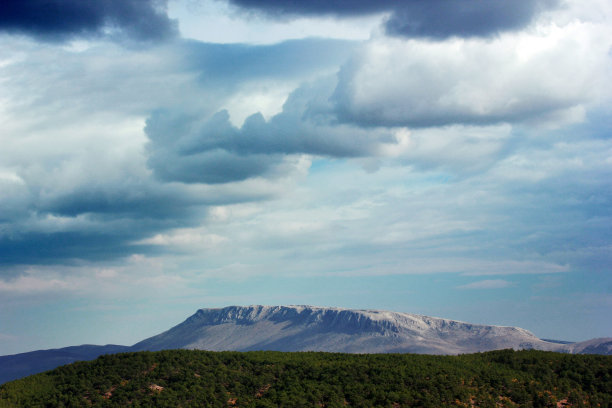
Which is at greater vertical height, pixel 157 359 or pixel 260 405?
pixel 157 359

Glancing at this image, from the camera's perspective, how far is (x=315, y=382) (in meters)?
59.5

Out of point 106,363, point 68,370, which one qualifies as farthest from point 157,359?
point 68,370

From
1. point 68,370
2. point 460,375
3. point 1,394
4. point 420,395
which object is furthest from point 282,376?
point 1,394

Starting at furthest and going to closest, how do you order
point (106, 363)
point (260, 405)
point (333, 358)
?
point (333, 358), point (106, 363), point (260, 405)

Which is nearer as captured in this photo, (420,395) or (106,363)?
(420,395)

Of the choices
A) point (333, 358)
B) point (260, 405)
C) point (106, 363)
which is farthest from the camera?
point (333, 358)

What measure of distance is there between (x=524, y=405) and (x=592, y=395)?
8.46 m

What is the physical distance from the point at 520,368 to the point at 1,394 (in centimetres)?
5647

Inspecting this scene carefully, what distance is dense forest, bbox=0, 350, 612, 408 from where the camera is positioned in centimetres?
5594

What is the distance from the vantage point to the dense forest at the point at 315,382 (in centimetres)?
5594

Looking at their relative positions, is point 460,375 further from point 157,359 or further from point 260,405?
point 157,359

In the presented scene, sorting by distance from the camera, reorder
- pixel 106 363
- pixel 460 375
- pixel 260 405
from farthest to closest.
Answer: pixel 106 363
pixel 460 375
pixel 260 405

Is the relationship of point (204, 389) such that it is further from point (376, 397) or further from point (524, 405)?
point (524, 405)

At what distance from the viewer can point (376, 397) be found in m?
56.1
